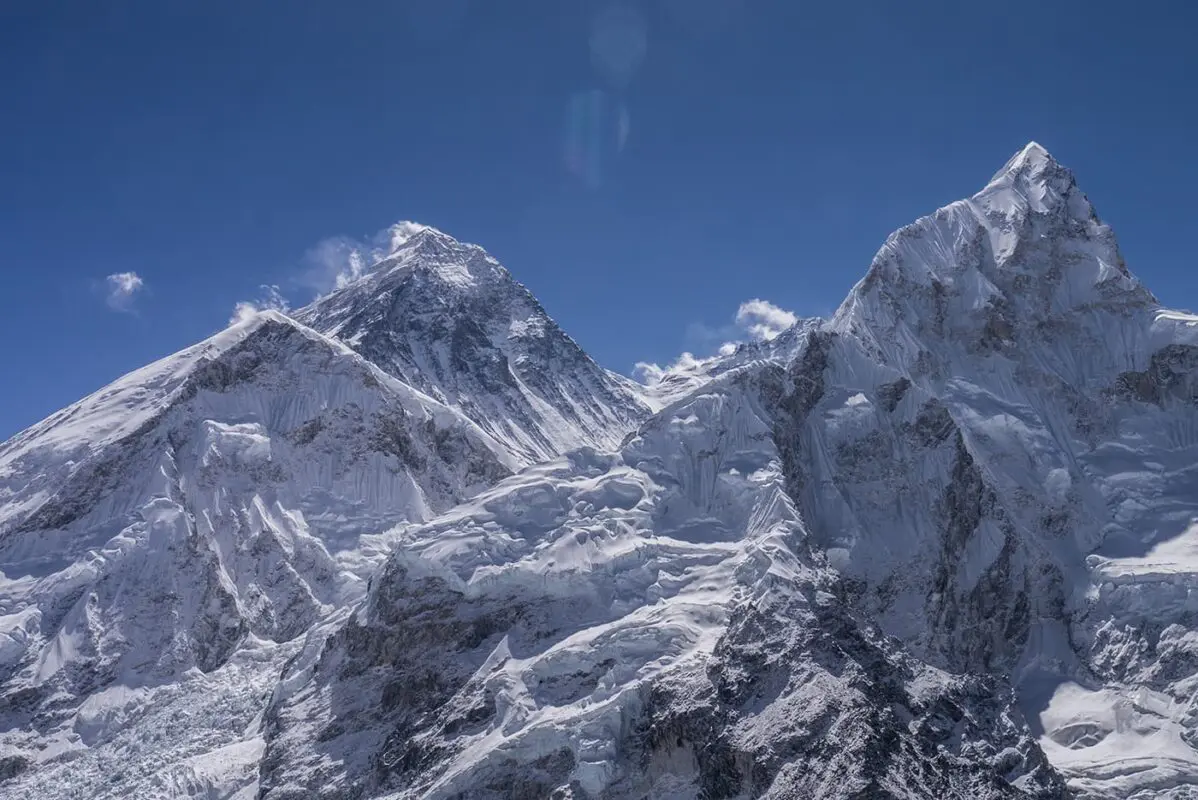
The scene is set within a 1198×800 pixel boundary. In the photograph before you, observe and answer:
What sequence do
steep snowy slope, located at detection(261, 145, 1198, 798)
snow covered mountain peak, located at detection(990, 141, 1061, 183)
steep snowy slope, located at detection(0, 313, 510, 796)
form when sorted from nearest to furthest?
steep snowy slope, located at detection(261, 145, 1198, 798)
steep snowy slope, located at detection(0, 313, 510, 796)
snow covered mountain peak, located at detection(990, 141, 1061, 183)

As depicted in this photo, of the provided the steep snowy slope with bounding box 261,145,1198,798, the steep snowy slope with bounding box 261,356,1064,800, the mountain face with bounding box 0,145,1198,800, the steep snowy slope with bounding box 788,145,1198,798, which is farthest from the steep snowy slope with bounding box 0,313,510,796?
the steep snowy slope with bounding box 788,145,1198,798

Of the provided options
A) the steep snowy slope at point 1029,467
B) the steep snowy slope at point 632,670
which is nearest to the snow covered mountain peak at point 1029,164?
the steep snowy slope at point 1029,467

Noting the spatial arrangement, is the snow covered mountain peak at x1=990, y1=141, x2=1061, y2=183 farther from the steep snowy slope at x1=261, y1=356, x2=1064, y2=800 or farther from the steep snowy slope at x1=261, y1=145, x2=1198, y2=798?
the steep snowy slope at x1=261, y1=356, x2=1064, y2=800

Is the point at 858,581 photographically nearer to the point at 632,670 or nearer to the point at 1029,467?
the point at 1029,467

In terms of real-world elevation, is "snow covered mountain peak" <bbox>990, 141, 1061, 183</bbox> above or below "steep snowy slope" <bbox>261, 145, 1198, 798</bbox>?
above

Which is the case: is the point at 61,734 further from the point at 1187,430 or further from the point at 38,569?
the point at 1187,430

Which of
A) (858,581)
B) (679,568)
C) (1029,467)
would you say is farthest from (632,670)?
(1029,467)
